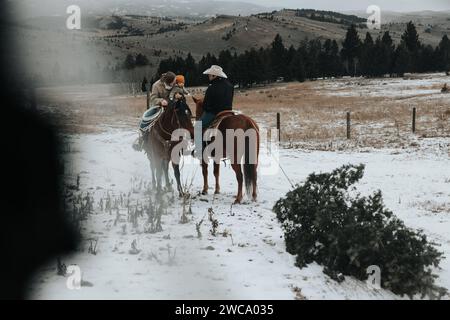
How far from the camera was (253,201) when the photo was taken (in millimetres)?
9938

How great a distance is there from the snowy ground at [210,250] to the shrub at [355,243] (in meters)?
0.21

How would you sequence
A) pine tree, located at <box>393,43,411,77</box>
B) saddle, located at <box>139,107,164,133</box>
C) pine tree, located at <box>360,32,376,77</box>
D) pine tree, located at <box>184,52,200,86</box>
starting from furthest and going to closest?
pine tree, located at <box>360,32,376,77</box> < pine tree, located at <box>184,52,200,86</box> < pine tree, located at <box>393,43,411,77</box> < saddle, located at <box>139,107,164,133</box>

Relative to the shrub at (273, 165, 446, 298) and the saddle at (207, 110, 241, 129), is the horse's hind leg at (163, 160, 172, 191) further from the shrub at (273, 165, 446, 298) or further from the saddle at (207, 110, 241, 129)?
the shrub at (273, 165, 446, 298)

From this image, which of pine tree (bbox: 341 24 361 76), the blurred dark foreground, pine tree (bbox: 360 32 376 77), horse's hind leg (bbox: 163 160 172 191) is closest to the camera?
the blurred dark foreground

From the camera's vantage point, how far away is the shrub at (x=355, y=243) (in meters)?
5.62

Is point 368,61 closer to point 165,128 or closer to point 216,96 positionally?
point 216,96

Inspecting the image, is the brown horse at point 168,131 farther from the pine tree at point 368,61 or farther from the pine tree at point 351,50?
the pine tree at point 351,50

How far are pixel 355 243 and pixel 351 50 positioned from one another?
94198mm

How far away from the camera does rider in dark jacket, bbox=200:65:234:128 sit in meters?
9.63

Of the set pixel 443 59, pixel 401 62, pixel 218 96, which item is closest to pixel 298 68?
pixel 401 62

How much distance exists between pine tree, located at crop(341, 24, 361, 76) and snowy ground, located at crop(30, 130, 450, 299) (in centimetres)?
8555

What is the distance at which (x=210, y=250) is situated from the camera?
21.6ft

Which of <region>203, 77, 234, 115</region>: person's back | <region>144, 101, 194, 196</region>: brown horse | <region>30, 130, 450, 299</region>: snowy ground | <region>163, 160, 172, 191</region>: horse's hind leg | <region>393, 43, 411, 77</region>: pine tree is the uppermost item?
<region>393, 43, 411, 77</region>: pine tree

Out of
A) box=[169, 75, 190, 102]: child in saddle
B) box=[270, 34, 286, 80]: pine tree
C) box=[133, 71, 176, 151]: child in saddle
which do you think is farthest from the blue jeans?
box=[270, 34, 286, 80]: pine tree
